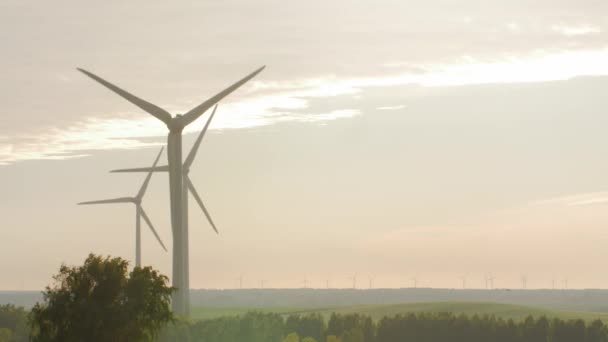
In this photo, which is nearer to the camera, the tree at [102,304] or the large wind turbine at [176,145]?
the tree at [102,304]

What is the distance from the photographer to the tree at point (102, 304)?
88312mm

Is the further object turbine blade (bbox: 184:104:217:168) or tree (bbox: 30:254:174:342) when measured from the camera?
turbine blade (bbox: 184:104:217:168)

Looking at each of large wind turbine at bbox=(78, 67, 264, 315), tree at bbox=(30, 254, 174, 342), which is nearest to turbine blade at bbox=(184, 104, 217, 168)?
large wind turbine at bbox=(78, 67, 264, 315)

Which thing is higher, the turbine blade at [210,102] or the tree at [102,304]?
the turbine blade at [210,102]

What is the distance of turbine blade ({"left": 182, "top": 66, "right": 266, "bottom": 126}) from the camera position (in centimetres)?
13250

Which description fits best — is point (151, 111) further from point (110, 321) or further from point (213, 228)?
point (110, 321)

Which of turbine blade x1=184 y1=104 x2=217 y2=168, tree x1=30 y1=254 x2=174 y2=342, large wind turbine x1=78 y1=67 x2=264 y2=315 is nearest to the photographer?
tree x1=30 y1=254 x2=174 y2=342

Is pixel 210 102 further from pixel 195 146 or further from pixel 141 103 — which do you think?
pixel 195 146

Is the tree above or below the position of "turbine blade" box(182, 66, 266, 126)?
below

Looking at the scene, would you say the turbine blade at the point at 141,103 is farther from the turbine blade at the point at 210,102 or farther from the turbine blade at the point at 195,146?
the turbine blade at the point at 195,146

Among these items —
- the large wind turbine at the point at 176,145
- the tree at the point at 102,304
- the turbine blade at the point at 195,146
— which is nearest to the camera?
the tree at the point at 102,304

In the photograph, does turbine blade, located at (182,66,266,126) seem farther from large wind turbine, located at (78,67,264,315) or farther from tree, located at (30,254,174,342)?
tree, located at (30,254,174,342)

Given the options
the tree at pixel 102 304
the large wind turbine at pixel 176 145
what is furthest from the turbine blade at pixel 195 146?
the tree at pixel 102 304

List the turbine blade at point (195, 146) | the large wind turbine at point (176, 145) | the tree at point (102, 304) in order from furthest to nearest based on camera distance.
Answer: the turbine blade at point (195, 146) → the large wind turbine at point (176, 145) → the tree at point (102, 304)
